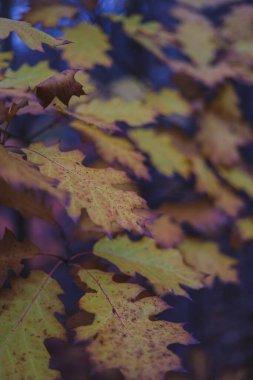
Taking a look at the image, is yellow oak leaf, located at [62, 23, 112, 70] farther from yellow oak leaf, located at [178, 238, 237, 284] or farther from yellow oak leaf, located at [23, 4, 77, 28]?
yellow oak leaf, located at [178, 238, 237, 284]

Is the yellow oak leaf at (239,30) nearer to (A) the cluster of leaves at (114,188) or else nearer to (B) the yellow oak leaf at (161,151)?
(A) the cluster of leaves at (114,188)

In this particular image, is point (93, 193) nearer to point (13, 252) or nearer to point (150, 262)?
point (13, 252)

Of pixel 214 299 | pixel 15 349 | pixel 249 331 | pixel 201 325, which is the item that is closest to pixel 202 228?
pixel 15 349

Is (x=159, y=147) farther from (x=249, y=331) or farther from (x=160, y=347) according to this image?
(x=249, y=331)

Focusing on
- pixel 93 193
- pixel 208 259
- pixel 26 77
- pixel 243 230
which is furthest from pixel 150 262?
pixel 243 230

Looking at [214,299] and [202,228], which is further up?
[202,228]

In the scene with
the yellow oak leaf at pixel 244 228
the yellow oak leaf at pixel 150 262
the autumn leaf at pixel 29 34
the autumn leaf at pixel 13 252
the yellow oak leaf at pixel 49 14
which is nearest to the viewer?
the autumn leaf at pixel 29 34

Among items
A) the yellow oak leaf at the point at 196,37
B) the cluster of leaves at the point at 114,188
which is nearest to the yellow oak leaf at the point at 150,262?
the cluster of leaves at the point at 114,188
